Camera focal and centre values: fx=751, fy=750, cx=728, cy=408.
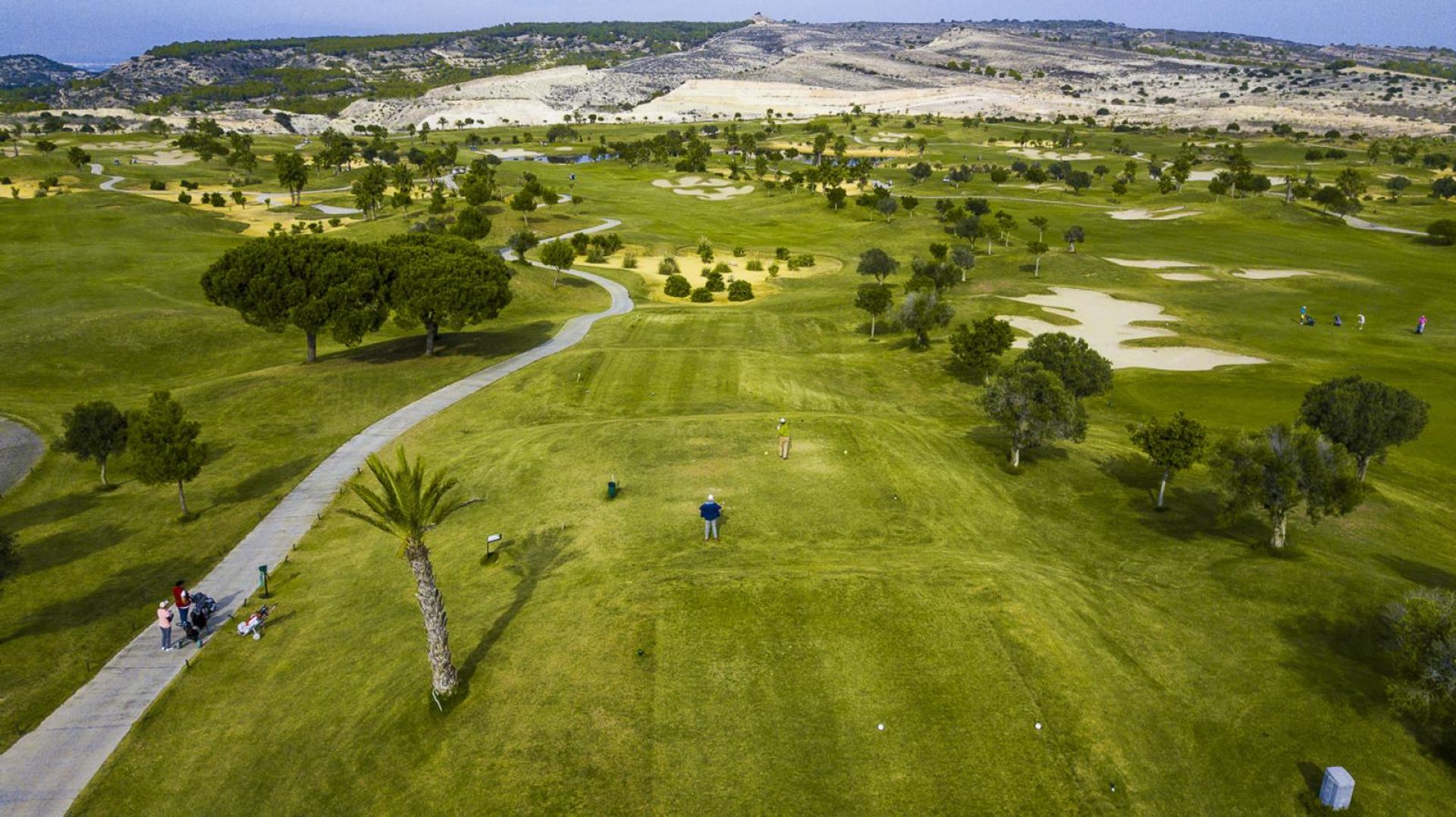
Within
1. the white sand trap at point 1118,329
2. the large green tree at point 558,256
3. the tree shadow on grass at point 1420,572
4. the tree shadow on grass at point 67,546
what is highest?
the large green tree at point 558,256

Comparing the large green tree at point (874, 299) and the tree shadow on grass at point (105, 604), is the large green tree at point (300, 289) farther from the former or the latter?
the large green tree at point (874, 299)

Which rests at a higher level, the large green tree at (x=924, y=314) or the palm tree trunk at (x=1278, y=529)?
the large green tree at (x=924, y=314)

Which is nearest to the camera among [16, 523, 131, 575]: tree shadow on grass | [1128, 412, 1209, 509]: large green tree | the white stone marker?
the white stone marker

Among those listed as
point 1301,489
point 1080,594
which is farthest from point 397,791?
point 1301,489

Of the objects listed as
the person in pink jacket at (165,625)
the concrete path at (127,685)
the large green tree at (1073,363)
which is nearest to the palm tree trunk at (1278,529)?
the large green tree at (1073,363)

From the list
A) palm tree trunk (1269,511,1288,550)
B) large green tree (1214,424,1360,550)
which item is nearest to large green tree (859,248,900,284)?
large green tree (1214,424,1360,550)

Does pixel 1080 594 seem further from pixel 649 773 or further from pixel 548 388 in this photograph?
pixel 548 388

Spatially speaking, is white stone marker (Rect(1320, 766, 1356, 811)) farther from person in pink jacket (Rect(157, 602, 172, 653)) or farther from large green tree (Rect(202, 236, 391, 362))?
large green tree (Rect(202, 236, 391, 362))

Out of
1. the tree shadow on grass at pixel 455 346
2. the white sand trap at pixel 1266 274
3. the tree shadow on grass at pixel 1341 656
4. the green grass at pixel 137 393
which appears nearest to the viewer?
the tree shadow on grass at pixel 1341 656

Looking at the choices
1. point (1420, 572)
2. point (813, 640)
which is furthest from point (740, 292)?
point (813, 640)
